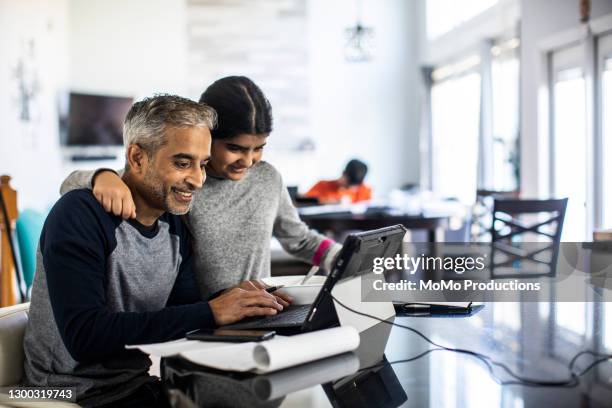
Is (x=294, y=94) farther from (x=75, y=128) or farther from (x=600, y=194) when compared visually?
(x=600, y=194)

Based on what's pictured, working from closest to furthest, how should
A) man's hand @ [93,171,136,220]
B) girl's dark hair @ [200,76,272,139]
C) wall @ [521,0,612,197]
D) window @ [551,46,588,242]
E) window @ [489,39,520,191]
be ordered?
man's hand @ [93,171,136,220], girl's dark hair @ [200,76,272,139], window @ [551,46,588,242], wall @ [521,0,612,197], window @ [489,39,520,191]

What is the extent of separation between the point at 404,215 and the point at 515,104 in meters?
2.95

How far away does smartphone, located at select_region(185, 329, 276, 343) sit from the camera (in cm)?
121

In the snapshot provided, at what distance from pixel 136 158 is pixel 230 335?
1.72 ft

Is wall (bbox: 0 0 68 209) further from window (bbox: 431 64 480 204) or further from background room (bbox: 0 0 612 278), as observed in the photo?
window (bbox: 431 64 480 204)

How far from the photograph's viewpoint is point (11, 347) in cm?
150

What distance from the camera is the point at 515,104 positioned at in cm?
714

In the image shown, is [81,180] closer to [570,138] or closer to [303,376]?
[303,376]

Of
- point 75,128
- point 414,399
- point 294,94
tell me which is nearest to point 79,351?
point 414,399

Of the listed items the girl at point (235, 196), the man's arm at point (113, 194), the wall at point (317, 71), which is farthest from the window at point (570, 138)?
the man's arm at point (113, 194)

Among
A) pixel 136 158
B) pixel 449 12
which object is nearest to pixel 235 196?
pixel 136 158

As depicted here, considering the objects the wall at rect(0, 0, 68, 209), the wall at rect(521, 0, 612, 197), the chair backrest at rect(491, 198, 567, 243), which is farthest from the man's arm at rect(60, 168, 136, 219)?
the wall at rect(521, 0, 612, 197)

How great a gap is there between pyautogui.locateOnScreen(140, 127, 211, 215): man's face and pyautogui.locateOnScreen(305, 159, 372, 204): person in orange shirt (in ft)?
15.3

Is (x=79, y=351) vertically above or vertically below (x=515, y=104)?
below
